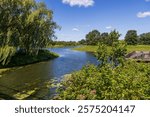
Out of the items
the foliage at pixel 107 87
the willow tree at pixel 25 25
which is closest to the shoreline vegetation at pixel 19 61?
the willow tree at pixel 25 25

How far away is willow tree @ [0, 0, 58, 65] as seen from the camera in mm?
41094

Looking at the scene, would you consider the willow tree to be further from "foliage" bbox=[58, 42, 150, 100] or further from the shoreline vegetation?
"foliage" bbox=[58, 42, 150, 100]

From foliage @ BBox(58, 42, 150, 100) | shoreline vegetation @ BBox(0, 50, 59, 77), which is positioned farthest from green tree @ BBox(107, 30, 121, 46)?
shoreline vegetation @ BBox(0, 50, 59, 77)

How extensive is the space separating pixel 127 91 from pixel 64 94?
2989 mm

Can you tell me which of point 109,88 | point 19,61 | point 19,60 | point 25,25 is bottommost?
point 19,61

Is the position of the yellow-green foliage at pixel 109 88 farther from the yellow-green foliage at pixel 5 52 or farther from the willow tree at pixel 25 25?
the willow tree at pixel 25 25

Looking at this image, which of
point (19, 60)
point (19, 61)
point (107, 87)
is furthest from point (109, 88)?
point (19, 60)

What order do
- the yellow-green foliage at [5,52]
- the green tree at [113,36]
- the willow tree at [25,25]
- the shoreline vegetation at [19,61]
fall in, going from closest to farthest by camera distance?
the green tree at [113,36] < the yellow-green foliage at [5,52] < the shoreline vegetation at [19,61] < the willow tree at [25,25]

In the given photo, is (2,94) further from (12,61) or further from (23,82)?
(12,61)

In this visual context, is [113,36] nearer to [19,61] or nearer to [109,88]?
[109,88]

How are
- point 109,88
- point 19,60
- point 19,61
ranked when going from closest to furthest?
point 109,88
point 19,61
point 19,60

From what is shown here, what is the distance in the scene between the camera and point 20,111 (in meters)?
5.90

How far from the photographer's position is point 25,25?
46312 mm

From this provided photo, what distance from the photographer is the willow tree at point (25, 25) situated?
41094mm
